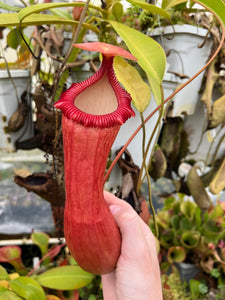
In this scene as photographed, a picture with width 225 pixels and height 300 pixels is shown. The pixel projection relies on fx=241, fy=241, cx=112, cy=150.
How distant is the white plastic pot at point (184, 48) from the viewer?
678 millimetres

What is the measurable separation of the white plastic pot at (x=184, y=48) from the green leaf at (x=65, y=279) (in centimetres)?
61

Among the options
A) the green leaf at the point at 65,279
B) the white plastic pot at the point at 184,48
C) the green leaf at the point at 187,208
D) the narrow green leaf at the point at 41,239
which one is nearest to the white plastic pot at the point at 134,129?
the white plastic pot at the point at 184,48

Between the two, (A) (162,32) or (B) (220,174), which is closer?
(A) (162,32)

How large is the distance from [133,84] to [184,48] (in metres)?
0.31

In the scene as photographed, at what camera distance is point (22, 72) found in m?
0.80

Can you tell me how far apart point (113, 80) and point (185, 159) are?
75cm

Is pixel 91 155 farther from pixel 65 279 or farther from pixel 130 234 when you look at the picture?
pixel 65 279

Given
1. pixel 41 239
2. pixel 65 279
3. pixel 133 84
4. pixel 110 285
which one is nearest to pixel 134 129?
pixel 133 84

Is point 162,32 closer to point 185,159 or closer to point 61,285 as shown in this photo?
point 185,159

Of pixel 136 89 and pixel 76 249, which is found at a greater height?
pixel 136 89

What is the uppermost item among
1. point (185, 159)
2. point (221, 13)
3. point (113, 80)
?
point (221, 13)

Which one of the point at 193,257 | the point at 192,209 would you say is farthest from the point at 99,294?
the point at 192,209

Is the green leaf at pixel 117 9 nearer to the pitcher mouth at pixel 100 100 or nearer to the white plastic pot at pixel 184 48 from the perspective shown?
the white plastic pot at pixel 184 48

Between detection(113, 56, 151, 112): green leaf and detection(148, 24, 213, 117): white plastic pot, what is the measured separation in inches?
9.4
